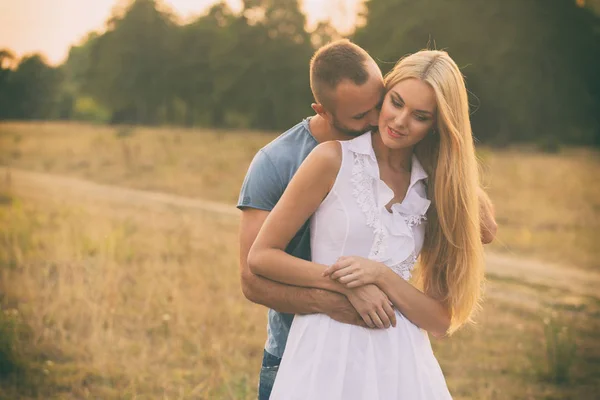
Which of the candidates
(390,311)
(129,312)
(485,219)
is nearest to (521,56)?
(129,312)

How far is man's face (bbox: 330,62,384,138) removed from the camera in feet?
9.35

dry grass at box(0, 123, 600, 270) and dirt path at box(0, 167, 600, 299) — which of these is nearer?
dirt path at box(0, 167, 600, 299)

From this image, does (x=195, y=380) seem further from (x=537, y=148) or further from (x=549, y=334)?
(x=537, y=148)

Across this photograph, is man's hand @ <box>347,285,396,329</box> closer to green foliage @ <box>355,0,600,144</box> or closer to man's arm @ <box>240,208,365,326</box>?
man's arm @ <box>240,208,365,326</box>

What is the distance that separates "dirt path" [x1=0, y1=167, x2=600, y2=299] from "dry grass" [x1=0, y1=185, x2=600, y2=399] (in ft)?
1.67

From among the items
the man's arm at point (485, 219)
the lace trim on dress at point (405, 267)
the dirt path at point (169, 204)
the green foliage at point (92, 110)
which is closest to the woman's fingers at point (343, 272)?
the lace trim on dress at point (405, 267)

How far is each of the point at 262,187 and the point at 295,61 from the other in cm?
3322

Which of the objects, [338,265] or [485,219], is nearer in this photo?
[338,265]

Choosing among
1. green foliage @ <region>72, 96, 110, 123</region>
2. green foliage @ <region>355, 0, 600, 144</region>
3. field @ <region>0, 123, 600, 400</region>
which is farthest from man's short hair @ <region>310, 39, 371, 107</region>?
green foliage @ <region>72, 96, 110, 123</region>

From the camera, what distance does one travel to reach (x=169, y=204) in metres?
13.7

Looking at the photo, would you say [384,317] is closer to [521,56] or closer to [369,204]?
[369,204]

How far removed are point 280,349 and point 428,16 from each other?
30365 mm

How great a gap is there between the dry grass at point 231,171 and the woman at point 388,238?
8.29m

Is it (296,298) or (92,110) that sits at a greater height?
(92,110)
